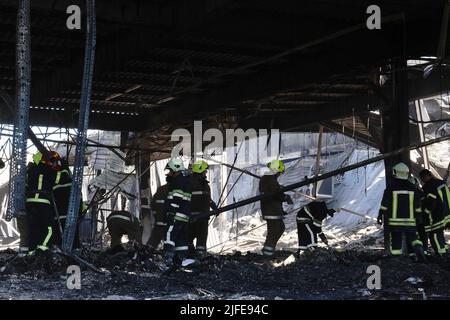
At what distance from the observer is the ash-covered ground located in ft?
27.6

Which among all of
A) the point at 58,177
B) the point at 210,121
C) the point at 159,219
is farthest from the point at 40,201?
the point at 210,121

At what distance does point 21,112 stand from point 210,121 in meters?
10.5

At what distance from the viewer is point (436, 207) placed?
39.0 feet

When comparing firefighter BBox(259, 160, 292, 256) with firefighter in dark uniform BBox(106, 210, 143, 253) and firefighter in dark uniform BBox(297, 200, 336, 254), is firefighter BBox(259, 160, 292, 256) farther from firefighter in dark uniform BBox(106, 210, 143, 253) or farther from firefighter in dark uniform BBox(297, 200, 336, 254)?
firefighter in dark uniform BBox(106, 210, 143, 253)

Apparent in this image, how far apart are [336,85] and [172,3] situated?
6.10 m

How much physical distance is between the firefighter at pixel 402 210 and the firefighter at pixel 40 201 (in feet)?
16.3

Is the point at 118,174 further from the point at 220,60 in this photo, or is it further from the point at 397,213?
the point at 397,213

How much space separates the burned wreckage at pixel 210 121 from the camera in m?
9.09

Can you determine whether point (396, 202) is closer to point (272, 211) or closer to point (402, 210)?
point (402, 210)

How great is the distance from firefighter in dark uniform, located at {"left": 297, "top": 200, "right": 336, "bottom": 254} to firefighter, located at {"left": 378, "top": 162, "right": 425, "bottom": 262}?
197 centimetres

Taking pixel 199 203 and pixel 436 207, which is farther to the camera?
pixel 199 203

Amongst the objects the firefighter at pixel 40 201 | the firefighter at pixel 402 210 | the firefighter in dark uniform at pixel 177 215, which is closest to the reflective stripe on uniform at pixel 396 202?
the firefighter at pixel 402 210

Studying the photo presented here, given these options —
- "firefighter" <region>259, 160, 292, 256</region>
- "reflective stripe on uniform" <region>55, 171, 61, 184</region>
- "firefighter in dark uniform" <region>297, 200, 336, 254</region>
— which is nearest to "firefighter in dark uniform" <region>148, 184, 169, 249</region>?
"firefighter" <region>259, 160, 292, 256</region>
